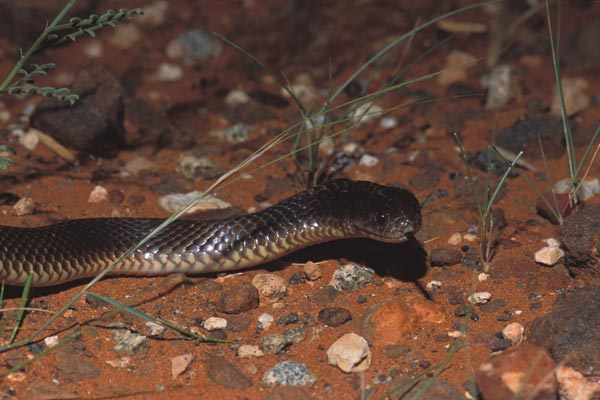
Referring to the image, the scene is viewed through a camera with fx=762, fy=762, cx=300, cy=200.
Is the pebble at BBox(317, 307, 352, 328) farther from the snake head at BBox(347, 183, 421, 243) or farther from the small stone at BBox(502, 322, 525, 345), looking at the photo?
the small stone at BBox(502, 322, 525, 345)

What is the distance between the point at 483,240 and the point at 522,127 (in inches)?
85.2

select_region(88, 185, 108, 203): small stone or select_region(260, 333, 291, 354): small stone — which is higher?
select_region(88, 185, 108, 203): small stone

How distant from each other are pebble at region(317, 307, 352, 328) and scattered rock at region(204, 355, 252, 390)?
72 centimetres

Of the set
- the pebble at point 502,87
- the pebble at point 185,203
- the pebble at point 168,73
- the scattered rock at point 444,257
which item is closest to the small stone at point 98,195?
the pebble at point 185,203

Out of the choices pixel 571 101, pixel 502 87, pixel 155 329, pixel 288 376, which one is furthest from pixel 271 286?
pixel 571 101

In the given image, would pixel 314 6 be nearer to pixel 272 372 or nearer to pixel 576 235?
pixel 576 235

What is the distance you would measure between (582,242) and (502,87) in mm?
3083

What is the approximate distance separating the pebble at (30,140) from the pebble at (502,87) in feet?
14.4

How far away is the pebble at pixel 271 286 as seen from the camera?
17.0 feet

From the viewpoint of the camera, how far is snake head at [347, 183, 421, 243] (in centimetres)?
516

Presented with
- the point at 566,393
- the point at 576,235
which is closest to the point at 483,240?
the point at 576,235

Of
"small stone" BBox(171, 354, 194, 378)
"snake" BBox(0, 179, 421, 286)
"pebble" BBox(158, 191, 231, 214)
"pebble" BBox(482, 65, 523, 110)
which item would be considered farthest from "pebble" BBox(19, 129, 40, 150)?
"pebble" BBox(482, 65, 523, 110)

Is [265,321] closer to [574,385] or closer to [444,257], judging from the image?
[444,257]

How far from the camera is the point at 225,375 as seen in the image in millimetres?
4375
